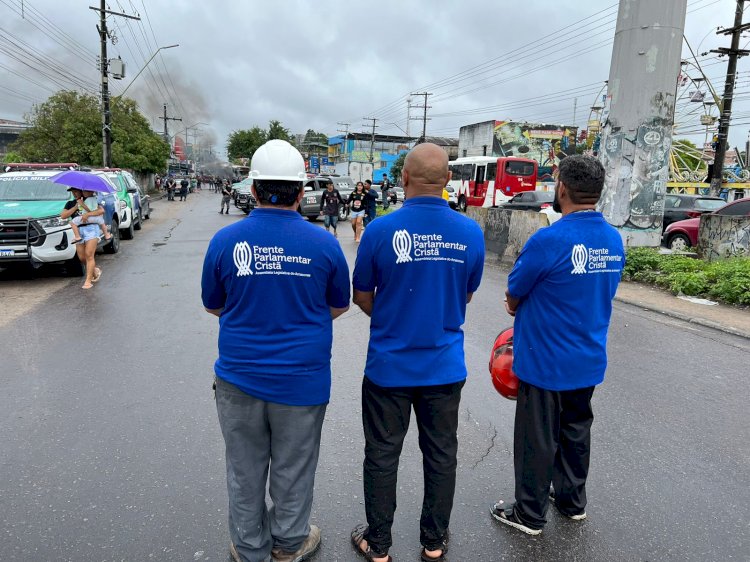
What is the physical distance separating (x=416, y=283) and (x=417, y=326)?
0.19 meters

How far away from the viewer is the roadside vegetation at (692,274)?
855 centimetres

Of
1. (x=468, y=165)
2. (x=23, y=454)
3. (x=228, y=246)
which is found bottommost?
(x=23, y=454)

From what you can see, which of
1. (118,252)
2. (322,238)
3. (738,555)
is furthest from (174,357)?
(118,252)

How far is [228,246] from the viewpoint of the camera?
231 cm

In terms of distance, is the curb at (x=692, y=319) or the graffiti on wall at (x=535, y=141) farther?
the graffiti on wall at (x=535, y=141)

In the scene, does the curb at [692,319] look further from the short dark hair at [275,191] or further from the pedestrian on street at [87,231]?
A: the pedestrian on street at [87,231]

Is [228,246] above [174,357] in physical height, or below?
above

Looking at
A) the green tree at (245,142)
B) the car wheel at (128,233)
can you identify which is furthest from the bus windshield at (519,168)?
the green tree at (245,142)

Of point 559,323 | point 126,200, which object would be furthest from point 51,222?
point 559,323

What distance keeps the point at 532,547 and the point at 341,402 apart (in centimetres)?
206

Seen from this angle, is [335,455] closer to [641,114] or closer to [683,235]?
[641,114]

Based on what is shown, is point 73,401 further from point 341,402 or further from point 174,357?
point 341,402

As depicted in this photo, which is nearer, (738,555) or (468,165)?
(738,555)

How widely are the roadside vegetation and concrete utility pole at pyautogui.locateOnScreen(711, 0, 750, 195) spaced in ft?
59.8
